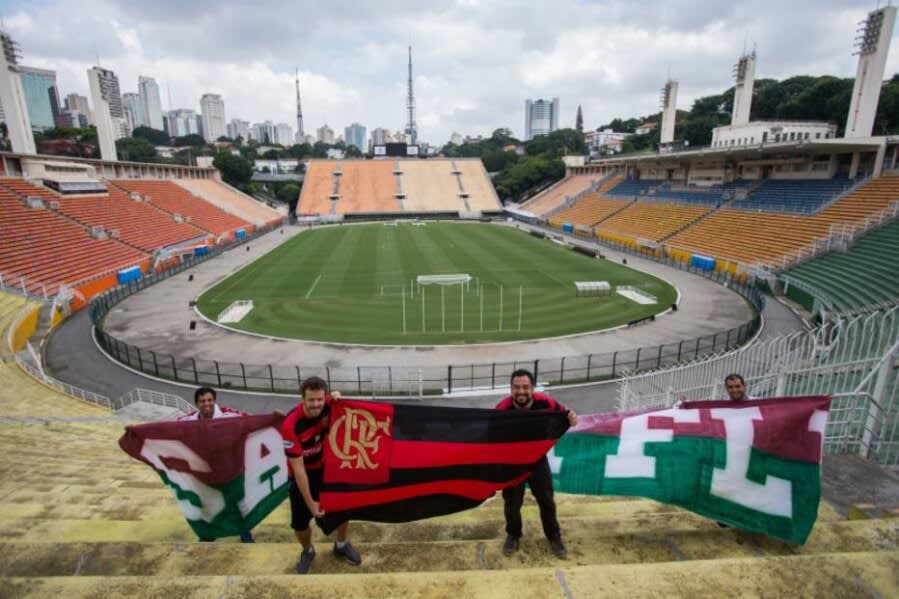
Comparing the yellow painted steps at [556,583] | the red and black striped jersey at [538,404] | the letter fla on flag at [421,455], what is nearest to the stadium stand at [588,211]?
the red and black striped jersey at [538,404]

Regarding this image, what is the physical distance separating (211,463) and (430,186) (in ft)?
306

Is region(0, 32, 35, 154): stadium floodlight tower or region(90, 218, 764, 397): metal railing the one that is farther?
region(0, 32, 35, 154): stadium floodlight tower

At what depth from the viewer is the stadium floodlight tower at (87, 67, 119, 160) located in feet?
183

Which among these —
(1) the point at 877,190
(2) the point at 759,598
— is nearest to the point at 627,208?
(1) the point at 877,190

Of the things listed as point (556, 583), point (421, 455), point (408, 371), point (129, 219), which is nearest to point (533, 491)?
point (421, 455)

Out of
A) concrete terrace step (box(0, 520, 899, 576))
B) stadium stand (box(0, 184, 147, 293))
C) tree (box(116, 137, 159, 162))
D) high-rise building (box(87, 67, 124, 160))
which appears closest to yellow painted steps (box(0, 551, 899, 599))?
concrete terrace step (box(0, 520, 899, 576))

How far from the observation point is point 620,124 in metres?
179

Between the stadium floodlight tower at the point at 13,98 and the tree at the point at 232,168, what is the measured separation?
44152mm

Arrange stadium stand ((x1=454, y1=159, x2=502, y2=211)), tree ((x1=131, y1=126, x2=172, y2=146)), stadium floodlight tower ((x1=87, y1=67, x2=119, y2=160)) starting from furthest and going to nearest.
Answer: tree ((x1=131, y1=126, x2=172, y2=146)) < stadium stand ((x1=454, y1=159, x2=502, y2=211)) < stadium floodlight tower ((x1=87, y1=67, x2=119, y2=160))

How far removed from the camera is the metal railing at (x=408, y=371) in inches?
691

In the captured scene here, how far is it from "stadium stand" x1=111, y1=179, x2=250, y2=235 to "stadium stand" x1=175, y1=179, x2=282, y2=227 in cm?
275

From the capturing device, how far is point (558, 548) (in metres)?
4.37

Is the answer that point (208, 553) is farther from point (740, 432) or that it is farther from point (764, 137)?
point (764, 137)

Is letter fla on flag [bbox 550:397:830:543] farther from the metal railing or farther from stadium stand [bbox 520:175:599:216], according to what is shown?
stadium stand [bbox 520:175:599:216]
